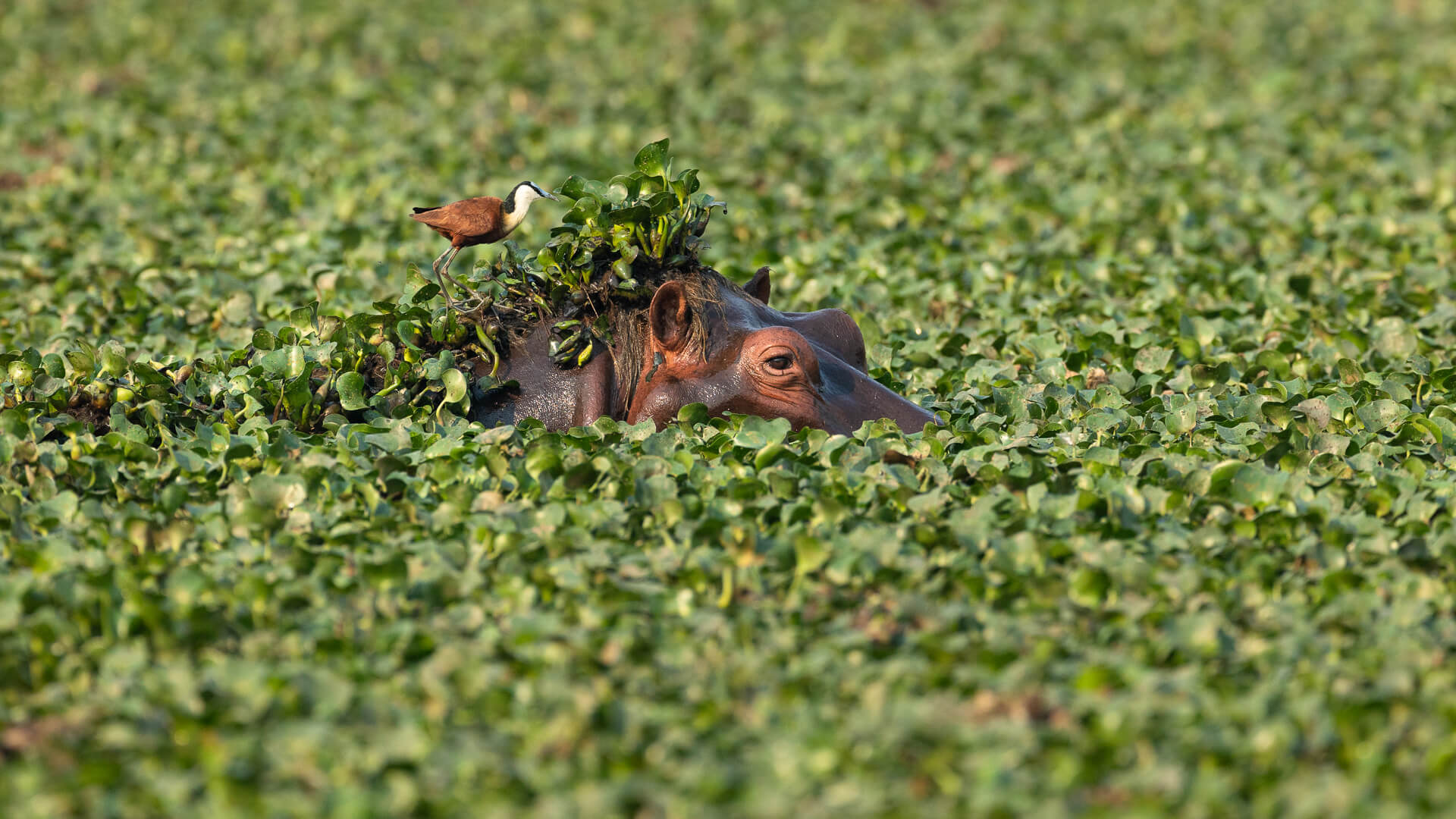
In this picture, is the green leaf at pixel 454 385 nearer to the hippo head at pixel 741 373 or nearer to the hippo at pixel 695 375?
the hippo at pixel 695 375

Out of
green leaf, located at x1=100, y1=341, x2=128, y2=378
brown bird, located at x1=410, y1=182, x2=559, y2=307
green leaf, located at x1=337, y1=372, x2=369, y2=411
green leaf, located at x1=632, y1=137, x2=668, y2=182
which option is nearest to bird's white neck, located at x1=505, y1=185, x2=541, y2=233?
brown bird, located at x1=410, y1=182, x2=559, y2=307

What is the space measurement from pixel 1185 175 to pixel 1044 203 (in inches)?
54.3

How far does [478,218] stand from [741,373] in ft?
3.58

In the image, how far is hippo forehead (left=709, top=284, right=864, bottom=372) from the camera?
5.79m

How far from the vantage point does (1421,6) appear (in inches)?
644

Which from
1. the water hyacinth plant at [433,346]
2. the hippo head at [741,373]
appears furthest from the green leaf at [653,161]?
the hippo head at [741,373]

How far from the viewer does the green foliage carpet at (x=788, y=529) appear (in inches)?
147

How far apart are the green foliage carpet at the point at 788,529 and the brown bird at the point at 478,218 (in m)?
0.26

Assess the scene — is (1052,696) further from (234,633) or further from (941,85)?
(941,85)

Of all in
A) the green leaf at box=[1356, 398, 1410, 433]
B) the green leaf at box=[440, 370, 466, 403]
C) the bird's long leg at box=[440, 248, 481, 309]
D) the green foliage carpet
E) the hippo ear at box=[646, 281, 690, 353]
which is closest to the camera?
the green foliage carpet

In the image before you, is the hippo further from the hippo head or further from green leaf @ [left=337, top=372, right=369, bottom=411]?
green leaf @ [left=337, top=372, right=369, bottom=411]

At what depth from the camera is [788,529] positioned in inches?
198

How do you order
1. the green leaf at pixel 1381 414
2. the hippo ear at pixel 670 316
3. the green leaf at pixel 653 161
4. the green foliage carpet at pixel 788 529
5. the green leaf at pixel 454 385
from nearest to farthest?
1. the green foliage carpet at pixel 788 529
2. the hippo ear at pixel 670 316
3. the green leaf at pixel 454 385
4. the green leaf at pixel 653 161
5. the green leaf at pixel 1381 414

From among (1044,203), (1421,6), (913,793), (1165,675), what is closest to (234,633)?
(913,793)
